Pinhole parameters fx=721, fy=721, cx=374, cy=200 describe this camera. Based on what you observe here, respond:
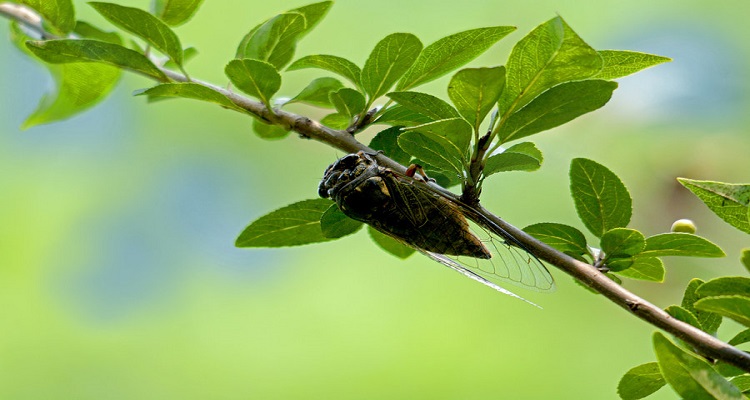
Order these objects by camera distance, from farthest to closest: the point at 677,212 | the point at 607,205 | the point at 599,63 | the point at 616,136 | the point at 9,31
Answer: the point at 616,136, the point at 677,212, the point at 9,31, the point at 607,205, the point at 599,63

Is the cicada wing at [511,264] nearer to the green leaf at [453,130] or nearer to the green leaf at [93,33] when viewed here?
the green leaf at [453,130]

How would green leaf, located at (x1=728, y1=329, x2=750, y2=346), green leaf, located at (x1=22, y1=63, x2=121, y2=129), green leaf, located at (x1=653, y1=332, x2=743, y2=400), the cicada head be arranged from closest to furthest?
green leaf, located at (x1=653, y1=332, x2=743, y2=400)
green leaf, located at (x1=728, y1=329, x2=750, y2=346)
the cicada head
green leaf, located at (x1=22, y1=63, x2=121, y2=129)

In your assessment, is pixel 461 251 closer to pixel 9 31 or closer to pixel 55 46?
pixel 55 46

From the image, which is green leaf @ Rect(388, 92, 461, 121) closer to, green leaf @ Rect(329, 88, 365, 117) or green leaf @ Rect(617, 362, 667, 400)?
green leaf @ Rect(329, 88, 365, 117)

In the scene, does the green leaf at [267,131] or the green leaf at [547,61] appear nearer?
the green leaf at [547,61]

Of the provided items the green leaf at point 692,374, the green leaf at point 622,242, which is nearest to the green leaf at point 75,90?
the green leaf at point 622,242

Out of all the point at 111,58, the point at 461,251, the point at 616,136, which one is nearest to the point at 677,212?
the point at 616,136

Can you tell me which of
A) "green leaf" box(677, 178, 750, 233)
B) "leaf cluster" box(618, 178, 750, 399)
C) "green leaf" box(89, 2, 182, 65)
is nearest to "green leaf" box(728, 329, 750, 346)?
"leaf cluster" box(618, 178, 750, 399)
